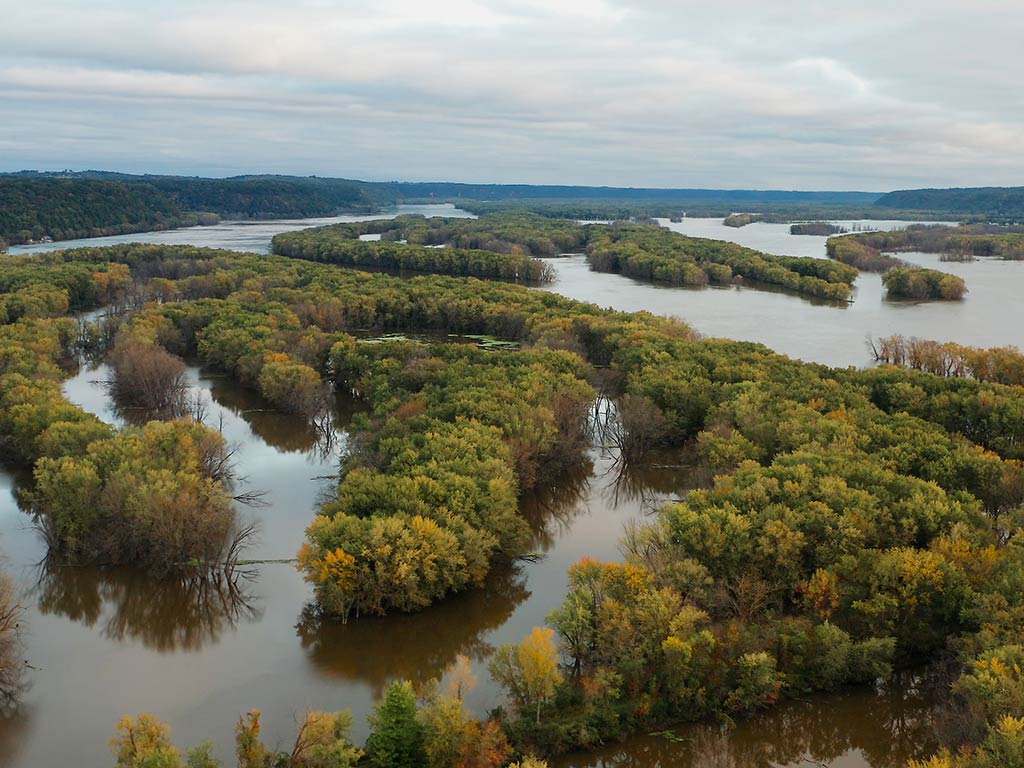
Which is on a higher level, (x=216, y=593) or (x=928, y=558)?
(x=928, y=558)

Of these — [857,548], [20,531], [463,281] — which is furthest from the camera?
[463,281]

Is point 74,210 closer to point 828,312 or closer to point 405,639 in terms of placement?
point 828,312

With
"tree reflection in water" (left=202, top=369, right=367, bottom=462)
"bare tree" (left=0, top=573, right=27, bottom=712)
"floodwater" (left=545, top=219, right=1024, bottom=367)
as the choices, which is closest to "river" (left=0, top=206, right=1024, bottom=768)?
"bare tree" (left=0, top=573, right=27, bottom=712)

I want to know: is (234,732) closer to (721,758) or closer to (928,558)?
(721,758)

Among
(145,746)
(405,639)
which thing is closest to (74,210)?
(405,639)

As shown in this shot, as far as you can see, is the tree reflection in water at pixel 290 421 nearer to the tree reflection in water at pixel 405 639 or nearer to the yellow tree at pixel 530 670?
the tree reflection in water at pixel 405 639

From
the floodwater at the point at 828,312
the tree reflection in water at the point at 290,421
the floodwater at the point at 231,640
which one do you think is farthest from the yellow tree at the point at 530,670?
the floodwater at the point at 828,312

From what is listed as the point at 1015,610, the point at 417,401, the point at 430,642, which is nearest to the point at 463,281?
the point at 417,401

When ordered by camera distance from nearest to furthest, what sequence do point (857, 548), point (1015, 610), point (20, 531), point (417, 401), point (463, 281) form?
point (1015, 610) < point (857, 548) < point (20, 531) < point (417, 401) < point (463, 281)
